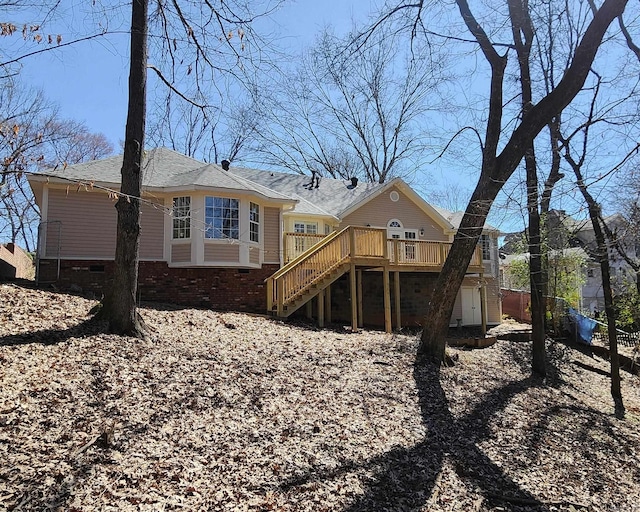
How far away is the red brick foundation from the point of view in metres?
11.9

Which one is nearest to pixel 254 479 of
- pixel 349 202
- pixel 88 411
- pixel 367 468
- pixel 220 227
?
pixel 367 468

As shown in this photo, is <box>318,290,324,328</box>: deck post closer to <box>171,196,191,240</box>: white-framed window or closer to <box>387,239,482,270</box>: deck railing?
<box>387,239,482,270</box>: deck railing

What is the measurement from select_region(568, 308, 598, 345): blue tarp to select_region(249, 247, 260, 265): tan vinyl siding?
11.2 m

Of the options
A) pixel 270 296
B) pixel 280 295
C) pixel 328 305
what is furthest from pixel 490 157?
pixel 328 305

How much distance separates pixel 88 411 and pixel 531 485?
466 cm

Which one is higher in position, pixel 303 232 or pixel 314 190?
pixel 314 190

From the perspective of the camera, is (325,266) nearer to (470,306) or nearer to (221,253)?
(221,253)

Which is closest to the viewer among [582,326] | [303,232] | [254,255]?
[254,255]

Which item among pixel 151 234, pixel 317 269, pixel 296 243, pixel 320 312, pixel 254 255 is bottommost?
pixel 320 312

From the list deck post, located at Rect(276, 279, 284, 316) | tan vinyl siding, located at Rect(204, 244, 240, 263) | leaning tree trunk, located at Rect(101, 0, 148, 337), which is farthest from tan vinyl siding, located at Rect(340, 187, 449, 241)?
leaning tree trunk, located at Rect(101, 0, 148, 337)

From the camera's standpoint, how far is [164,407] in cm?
488

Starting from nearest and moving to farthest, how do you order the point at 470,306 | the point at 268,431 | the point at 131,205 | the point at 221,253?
the point at 268,431
the point at 131,205
the point at 221,253
the point at 470,306

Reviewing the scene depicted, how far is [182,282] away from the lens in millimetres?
12898

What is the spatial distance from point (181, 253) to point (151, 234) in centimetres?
102
